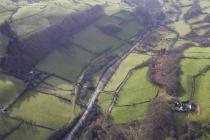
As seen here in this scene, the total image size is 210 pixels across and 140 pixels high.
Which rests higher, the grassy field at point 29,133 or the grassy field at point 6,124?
the grassy field at point 6,124

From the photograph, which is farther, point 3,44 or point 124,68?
point 124,68

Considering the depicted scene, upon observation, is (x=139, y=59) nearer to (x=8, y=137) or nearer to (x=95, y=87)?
(x=95, y=87)

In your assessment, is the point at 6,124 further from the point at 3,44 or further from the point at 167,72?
the point at 167,72

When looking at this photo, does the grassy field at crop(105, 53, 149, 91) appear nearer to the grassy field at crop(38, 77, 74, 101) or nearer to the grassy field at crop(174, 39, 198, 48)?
the grassy field at crop(38, 77, 74, 101)

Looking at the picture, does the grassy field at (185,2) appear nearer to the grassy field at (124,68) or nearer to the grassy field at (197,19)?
the grassy field at (197,19)

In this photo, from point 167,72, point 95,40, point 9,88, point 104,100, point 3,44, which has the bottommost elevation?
point 95,40

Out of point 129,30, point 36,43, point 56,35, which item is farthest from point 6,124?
point 129,30

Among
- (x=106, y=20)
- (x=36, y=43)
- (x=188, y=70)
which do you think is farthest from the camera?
(x=106, y=20)

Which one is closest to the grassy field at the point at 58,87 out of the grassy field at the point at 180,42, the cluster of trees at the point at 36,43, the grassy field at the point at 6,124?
the cluster of trees at the point at 36,43
